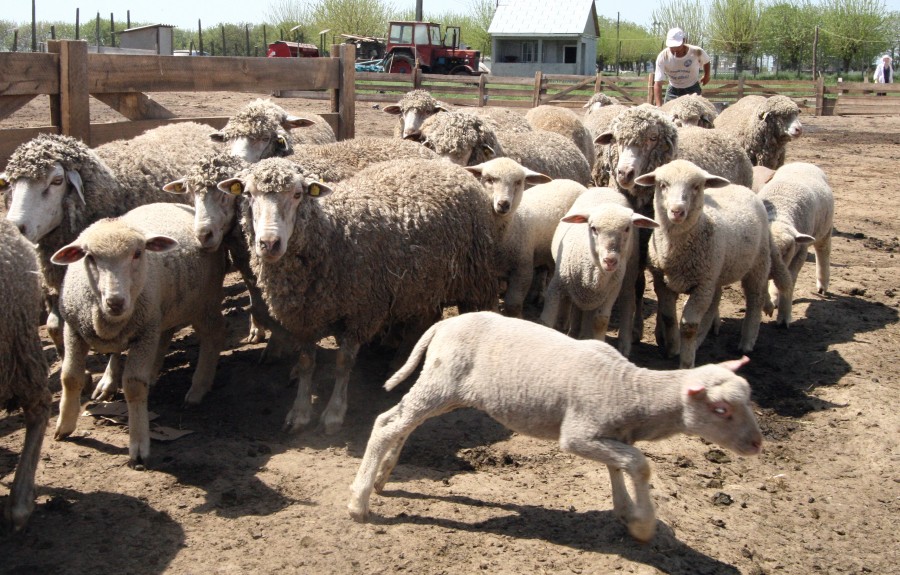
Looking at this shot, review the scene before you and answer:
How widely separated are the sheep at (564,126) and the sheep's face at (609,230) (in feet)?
13.2

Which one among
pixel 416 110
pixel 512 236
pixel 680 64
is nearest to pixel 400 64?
pixel 680 64

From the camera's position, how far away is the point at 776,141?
997cm

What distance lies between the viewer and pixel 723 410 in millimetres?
3535

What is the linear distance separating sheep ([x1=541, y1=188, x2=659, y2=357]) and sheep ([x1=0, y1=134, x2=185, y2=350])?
2.86 meters

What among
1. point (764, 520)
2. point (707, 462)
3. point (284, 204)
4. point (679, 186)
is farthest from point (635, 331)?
point (284, 204)

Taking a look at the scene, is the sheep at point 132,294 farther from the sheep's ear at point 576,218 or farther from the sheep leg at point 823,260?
the sheep leg at point 823,260

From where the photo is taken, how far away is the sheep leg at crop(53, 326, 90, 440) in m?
4.80

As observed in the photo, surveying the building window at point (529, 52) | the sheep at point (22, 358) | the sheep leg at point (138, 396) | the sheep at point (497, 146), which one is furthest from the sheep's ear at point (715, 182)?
the building window at point (529, 52)

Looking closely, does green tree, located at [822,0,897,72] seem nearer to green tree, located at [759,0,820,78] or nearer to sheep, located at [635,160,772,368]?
green tree, located at [759,0,820,78]

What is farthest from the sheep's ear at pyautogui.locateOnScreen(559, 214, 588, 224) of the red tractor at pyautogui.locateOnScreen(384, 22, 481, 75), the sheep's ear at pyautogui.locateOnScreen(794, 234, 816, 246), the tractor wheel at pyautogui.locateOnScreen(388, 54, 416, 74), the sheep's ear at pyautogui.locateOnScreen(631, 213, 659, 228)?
the red tractor at pyautogui.locateOnScreen(384, 22, 481, 75)

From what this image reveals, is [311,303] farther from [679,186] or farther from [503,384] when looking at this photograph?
[679,186]

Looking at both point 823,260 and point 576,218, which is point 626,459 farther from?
point 823,260

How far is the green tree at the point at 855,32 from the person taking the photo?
60.7 metres

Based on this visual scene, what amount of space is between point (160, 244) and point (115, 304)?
→ 0.47 metres
